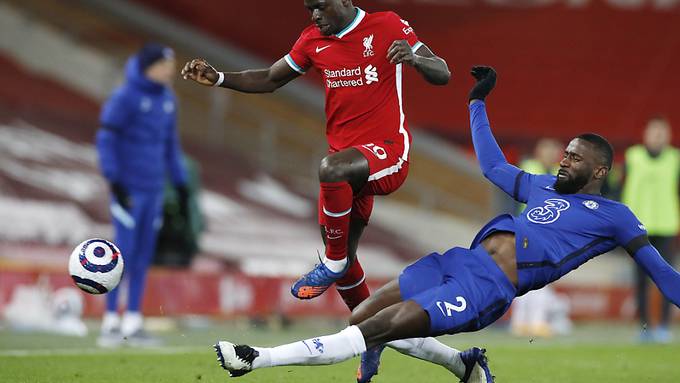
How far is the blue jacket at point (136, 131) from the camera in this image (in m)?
11.1

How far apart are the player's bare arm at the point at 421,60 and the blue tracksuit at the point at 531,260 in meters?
0.90

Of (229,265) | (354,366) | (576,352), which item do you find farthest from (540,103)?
(354,366)

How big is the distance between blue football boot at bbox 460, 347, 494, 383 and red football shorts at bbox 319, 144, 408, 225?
1.10 meters

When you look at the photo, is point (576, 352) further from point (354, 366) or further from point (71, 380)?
point (71, 380)

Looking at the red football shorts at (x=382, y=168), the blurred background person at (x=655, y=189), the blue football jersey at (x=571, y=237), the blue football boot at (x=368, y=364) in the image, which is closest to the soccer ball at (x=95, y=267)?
the red football shorts at (x=382, y=168)

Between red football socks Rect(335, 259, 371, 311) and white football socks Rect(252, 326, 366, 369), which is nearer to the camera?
white football socks Rect(252, 326, 366, 369)

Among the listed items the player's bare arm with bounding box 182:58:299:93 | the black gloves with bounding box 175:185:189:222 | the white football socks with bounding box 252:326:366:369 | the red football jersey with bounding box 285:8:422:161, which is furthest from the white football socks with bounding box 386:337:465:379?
the black gloves with bounding box 175:185:189:222

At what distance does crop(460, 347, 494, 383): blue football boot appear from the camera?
7090 millimetres

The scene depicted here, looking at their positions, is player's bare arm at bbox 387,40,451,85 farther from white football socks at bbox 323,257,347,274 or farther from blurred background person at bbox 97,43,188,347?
blurred background person at bbox 97,43,188,347

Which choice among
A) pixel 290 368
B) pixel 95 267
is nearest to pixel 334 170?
pixel 95 267

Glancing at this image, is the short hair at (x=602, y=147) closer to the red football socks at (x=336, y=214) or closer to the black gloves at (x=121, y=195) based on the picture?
the red football socks at (x=336, y=214)

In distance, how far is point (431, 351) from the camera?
7.12m

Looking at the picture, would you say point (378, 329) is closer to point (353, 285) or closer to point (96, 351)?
point (353, 285)

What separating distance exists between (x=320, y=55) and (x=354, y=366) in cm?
269
